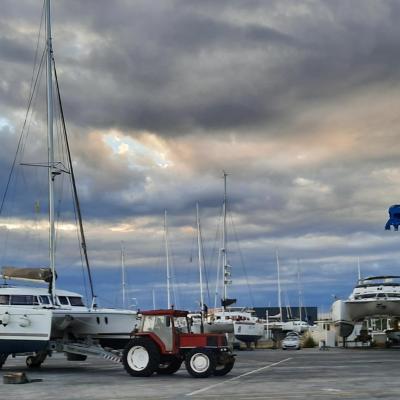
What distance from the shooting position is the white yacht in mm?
44656

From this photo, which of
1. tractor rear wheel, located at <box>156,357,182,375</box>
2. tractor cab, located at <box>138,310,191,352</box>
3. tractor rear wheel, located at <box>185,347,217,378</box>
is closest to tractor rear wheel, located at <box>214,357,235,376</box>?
tractor rear wheel, located at <box>185,347,217,378</box>

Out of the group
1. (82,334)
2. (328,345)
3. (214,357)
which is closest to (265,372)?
(214,357)

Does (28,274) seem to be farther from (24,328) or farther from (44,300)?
(24,328)

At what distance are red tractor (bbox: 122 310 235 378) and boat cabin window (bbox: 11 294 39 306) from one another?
512 cm

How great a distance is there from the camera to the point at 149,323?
2281 cm

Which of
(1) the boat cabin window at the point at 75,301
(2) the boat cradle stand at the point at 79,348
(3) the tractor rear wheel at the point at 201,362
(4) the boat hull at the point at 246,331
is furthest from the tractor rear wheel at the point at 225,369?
(4) the boat hull at the point at 246,331

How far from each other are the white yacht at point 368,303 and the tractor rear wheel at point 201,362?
80.7 feet

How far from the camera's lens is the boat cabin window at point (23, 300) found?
25.7 metres

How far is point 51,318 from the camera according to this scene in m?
24.8

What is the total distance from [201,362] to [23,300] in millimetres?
7762

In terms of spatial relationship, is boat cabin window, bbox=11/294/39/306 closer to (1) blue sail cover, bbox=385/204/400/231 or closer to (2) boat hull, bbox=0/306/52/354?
(2) boat hull, bbox=0/306/52/354

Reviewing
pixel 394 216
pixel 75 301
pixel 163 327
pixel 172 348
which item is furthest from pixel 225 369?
pixel 394 216

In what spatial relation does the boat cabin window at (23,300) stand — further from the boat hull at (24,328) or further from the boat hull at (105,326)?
the boat hull at (105,326)

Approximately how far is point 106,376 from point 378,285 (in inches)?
1055
